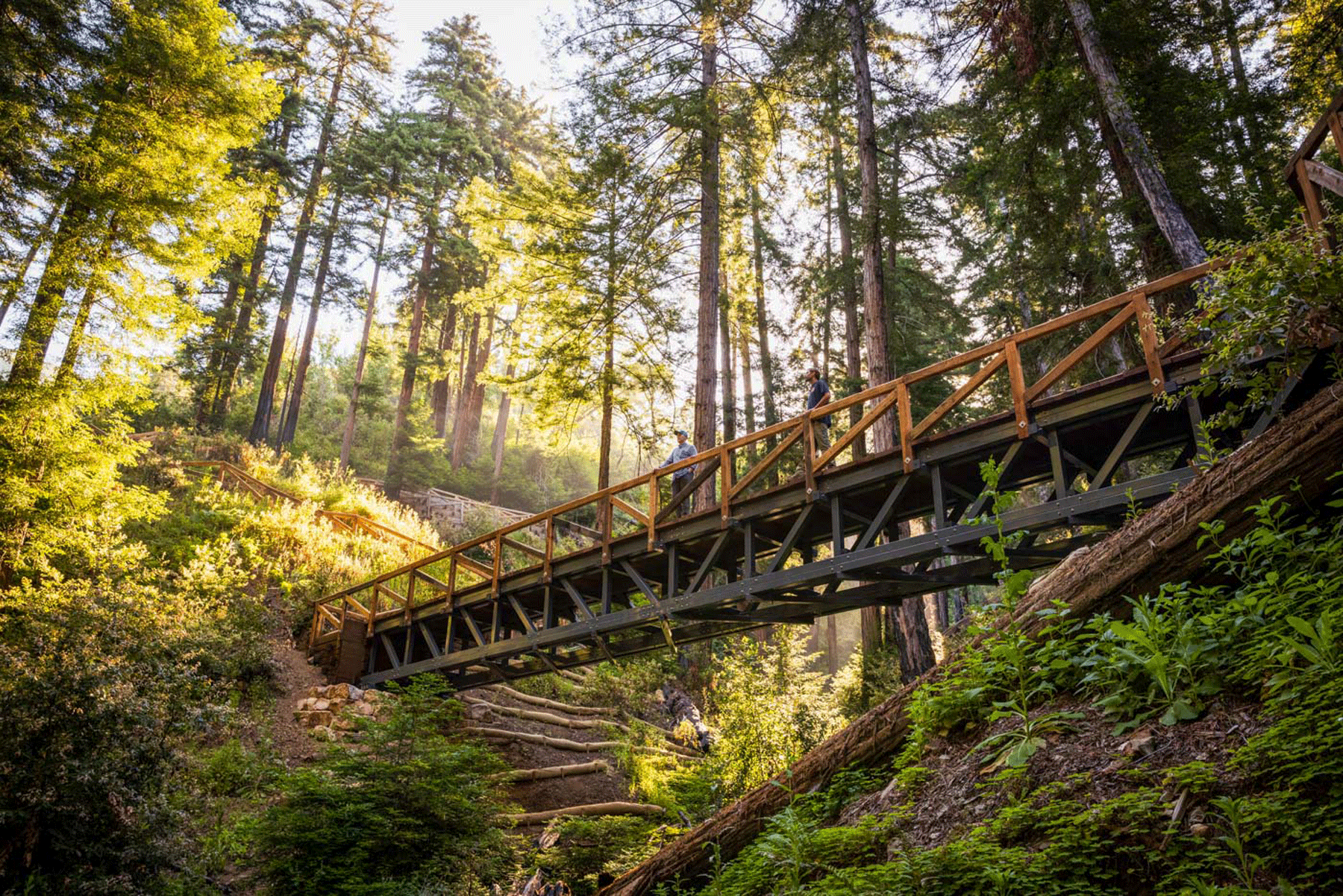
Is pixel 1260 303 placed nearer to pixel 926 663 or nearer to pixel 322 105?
pixel 926 663

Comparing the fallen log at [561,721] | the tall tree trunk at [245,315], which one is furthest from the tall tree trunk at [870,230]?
the tall tree trunk at [245,315]

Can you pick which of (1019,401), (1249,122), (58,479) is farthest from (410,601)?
(1249,122)

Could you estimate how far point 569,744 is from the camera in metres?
12.1

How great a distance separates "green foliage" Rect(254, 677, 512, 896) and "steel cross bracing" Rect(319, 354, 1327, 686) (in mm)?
3318

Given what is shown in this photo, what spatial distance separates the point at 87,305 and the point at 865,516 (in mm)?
11794

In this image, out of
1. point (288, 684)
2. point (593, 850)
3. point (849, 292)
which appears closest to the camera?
point (593, 850)

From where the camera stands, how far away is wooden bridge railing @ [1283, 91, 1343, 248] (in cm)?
510

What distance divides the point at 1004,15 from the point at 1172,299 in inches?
222

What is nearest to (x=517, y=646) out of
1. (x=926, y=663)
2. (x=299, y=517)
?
(x=926, y=663)

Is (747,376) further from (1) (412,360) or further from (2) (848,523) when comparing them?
(2) (848,523)

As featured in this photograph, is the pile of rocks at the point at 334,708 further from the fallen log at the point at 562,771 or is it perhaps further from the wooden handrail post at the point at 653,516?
the wooden handrail post at the point at 653,516

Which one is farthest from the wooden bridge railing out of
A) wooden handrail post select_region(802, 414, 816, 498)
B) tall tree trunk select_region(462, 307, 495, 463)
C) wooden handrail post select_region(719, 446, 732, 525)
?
tall tree trunk select_region(462, 307, 495, 463)

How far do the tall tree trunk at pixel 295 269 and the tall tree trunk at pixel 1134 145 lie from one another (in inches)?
950

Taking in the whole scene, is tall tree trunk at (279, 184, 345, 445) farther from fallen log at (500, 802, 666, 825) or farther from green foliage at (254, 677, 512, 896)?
green foliage at (254, 677, 512, 896)
